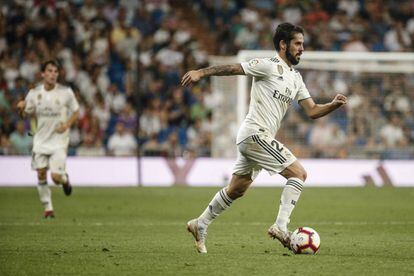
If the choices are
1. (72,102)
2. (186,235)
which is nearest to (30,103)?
(72,102)

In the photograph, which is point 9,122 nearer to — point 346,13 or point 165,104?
point 165,104

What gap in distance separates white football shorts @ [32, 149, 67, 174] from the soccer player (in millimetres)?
6002

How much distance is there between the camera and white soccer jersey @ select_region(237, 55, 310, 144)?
36.4ft

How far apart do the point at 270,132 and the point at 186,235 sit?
9.08 feet

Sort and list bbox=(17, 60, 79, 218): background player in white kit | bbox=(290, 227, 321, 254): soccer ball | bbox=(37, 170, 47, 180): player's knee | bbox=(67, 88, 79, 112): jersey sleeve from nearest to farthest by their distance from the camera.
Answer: bbox=(290, 227, 321, 254): soccer ball, bbox=(37, 170, 47, 180): player's knee, bbox=(17, 60, 79, 218): background player in white kit, bbox=(67, 88, 79, 112): jersey sleeve

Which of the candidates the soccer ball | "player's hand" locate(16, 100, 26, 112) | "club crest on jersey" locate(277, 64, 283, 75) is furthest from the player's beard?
"player's hand" locate(16, 100, 26, 112)

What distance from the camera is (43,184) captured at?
54.2ft

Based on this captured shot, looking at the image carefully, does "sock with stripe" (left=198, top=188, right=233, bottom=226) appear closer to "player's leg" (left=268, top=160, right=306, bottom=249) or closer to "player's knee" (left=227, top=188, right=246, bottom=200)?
"player's knee" (left=227, top=188, right=246, bottom=200)

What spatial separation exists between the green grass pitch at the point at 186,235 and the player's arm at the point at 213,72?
1.91m

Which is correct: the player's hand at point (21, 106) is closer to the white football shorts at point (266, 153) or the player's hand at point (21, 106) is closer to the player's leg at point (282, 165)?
the white football shorts at point (266, 153)

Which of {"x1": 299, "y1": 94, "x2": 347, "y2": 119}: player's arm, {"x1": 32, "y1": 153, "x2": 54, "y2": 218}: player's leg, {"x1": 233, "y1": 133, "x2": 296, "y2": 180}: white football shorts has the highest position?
{"x1": 299, "y1": 94, "x2": 347, "y2": 119}: player's arm

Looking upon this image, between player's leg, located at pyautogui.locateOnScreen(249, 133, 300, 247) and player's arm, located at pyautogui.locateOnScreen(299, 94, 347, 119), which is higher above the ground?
player's arm, located at pyautogui.locateOnScreen(299, 94, 347, 119)

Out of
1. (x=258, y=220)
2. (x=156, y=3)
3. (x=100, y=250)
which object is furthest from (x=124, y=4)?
(x=100, y=250)

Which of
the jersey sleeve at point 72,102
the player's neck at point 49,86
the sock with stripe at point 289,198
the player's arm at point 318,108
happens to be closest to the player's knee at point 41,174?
the jersey sleeve at point 72,102
